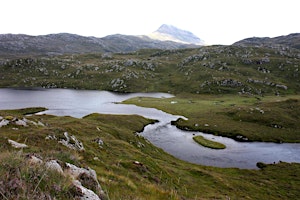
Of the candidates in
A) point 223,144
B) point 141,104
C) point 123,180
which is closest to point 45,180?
point 123,180

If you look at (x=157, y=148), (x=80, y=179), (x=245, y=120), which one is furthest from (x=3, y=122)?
(x=245, y=120)

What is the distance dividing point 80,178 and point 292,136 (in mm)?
96327

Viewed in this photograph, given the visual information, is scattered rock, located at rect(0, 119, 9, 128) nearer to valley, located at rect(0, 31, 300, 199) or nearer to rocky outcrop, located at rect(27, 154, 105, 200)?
Answer: valley, located at rect(0, 31, 300, 199)

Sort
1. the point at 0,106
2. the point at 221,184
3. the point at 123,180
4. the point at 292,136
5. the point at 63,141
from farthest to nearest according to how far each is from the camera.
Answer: the point at 0,106
the point at 292,136
the point at 221,184
the point at 63,141
the point at 123,180

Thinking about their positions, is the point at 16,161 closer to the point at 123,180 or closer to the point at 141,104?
the point at 123,180

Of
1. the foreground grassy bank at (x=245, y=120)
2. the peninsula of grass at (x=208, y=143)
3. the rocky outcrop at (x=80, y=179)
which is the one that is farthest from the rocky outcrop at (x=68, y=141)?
the foreground grassy bank at (x=245, y=120)

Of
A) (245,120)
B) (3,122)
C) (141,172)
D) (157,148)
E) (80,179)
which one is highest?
(80,179)

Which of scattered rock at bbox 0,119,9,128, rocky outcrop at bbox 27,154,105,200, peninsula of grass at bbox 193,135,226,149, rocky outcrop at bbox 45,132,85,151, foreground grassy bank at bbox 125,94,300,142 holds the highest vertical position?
rocky outcrop at bbox 27,154,105,200

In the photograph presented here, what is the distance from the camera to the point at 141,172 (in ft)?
95.7

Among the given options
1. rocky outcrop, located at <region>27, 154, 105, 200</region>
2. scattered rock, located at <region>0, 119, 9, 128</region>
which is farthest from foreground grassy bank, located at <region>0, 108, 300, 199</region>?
rocky outcrop, located at <region>27, 154, 105, 200</region>

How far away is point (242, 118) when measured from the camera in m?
106

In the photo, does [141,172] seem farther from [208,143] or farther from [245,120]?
[245,120]

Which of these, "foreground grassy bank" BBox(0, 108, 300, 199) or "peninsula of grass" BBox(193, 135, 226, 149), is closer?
"foreground grassy bank" BBox(0, 108, 300, 199)

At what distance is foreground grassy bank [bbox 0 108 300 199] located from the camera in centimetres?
1416
